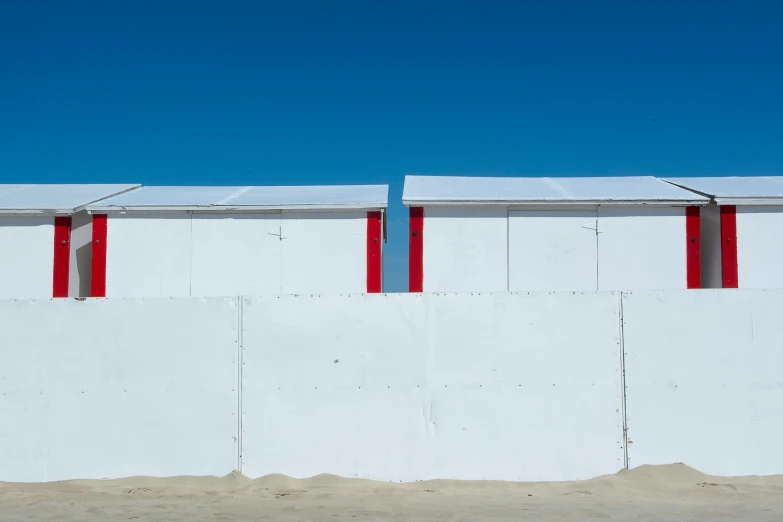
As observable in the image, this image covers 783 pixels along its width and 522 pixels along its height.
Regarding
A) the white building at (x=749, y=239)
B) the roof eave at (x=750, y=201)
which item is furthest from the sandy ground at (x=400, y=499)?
the roof eave at (x=750, y=201)

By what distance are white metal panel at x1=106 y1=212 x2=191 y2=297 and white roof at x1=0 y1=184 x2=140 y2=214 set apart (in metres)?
0.83

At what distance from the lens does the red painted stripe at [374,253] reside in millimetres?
10688

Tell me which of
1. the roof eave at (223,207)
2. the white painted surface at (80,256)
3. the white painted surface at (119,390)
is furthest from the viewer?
the white painted surface at (80,256)

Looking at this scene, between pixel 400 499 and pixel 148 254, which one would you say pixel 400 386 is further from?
pixel 148 254

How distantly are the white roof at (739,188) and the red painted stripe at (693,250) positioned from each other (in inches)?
18.1

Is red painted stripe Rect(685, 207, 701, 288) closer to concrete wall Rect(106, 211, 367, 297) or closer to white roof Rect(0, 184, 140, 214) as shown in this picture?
concrete wall Rect(106, 211, 367, 297)

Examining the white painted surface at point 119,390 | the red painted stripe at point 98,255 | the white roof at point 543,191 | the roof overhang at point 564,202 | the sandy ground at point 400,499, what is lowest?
the sandy ground at point 400,499

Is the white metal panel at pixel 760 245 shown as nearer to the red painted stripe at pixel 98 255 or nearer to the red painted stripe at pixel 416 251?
the red painted stripe at pixel 416 251

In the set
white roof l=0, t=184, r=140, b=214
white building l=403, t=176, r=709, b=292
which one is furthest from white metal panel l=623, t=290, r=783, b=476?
white roof l=0, t=184, r=140, b=214

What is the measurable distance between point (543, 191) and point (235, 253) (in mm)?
4824

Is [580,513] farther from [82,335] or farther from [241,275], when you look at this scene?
[241,275]

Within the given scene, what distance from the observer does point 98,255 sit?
35.4 feet

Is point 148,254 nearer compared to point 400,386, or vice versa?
point 400,386

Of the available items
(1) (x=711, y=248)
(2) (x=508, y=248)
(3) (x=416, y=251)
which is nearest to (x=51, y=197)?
(3) (x=416, y=251)
